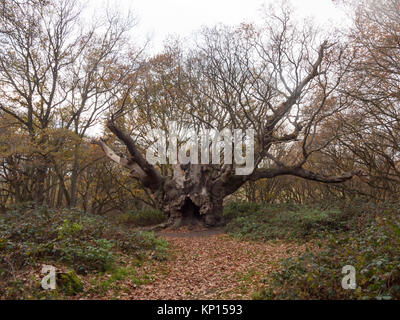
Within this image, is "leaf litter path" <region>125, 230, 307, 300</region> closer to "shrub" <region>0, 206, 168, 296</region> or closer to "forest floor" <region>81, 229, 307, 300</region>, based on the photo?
"forest floor" <region>81, 229, 307, 300</region>

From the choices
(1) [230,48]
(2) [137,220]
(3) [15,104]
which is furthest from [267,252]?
(3) [15,104]

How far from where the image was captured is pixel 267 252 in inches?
352

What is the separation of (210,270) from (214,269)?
0.14m

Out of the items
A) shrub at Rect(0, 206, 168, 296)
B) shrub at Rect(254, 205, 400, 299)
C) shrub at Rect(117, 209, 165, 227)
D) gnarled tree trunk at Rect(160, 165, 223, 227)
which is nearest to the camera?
shrub at Rect(254, 205, 400, 299)

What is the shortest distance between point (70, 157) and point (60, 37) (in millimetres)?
6712

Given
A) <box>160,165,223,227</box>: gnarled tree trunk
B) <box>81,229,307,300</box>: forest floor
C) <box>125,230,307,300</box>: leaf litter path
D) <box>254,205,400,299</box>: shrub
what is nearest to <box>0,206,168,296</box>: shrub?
<box>81,229,307,300</box>: forest floor

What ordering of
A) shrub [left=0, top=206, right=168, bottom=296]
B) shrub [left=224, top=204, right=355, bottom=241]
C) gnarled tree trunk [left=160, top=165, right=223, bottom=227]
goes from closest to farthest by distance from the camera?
shrub [left=0, top=206, right=168, bottom=296]
shrub [left=224, top=204, right=355, bottom=241]
gnarled tree trunk [left=160, top=165, right=223, bottom=227]

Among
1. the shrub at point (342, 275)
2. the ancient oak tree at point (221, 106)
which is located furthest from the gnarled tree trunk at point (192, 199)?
the shrub at point (342, 275)

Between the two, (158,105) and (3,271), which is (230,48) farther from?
(3,271)

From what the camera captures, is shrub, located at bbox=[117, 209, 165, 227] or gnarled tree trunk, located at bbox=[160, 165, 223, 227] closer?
gnarled tree trunk, located at bbox=[160, 165, 223, 227]

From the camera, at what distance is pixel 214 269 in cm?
755

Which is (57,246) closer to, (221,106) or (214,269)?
(214,269)

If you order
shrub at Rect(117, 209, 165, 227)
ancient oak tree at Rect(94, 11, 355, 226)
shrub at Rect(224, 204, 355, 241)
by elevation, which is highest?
ancient oak tree at Rect(94, 11, 355, 226)

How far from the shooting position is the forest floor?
220 inches
